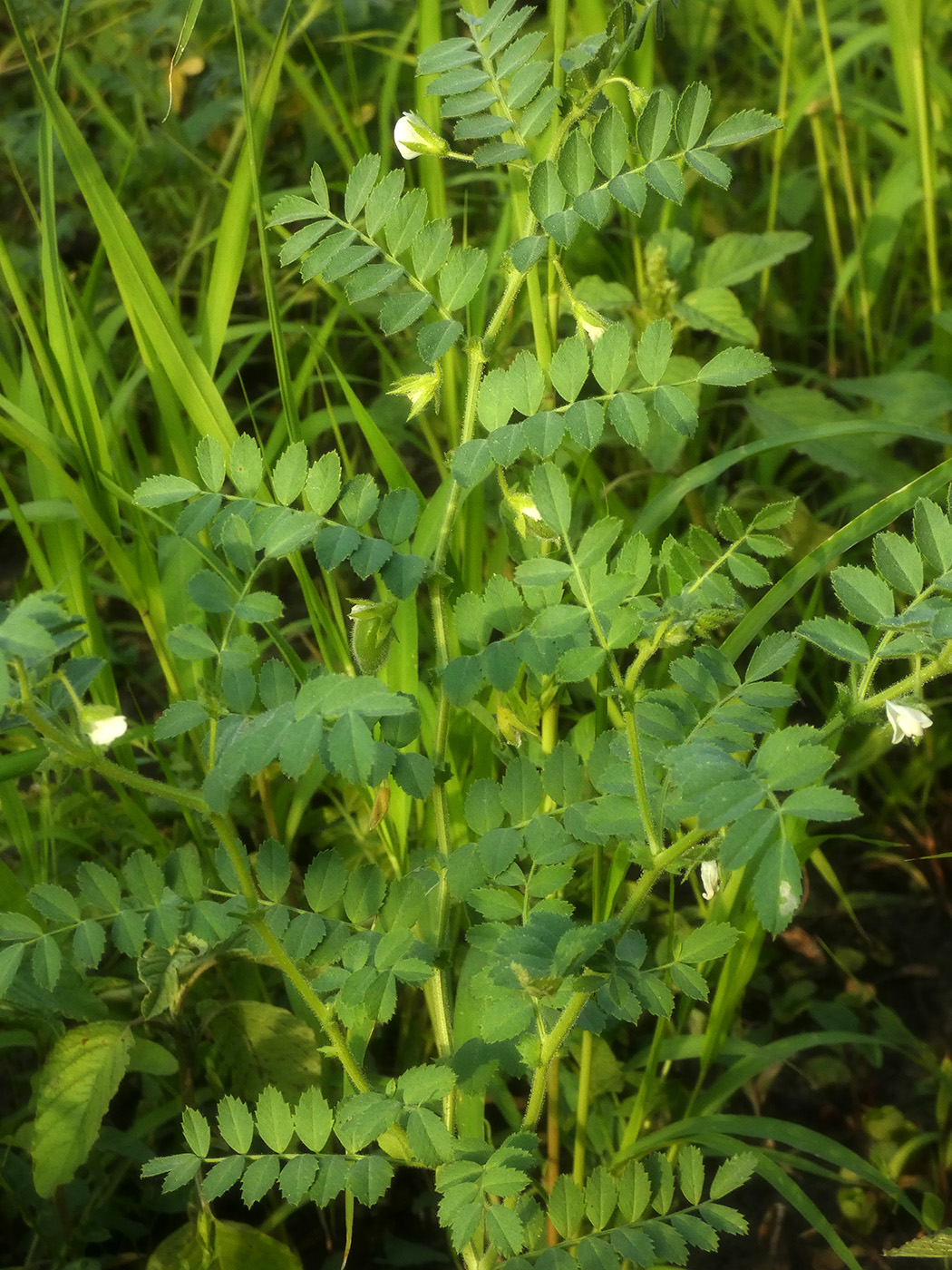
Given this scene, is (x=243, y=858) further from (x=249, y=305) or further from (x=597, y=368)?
(x=249, y=305)

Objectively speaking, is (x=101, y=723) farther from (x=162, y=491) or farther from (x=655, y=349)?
(x=655, y=349)

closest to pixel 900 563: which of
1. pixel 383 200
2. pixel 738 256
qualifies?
pixel 383 200

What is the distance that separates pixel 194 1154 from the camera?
0.94 metres

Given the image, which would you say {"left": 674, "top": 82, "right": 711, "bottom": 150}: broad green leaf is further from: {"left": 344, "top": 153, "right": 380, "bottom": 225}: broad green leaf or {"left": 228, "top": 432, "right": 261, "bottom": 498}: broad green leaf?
{"left": 228, "top": 432, "right": 261, "bottom": 498}: broad green leaf

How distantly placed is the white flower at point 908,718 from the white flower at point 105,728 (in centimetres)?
51

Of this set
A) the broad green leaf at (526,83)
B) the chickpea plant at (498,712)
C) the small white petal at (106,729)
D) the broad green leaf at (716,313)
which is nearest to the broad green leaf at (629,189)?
the chickpea plant at (498,712)

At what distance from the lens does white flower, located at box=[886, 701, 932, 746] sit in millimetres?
744

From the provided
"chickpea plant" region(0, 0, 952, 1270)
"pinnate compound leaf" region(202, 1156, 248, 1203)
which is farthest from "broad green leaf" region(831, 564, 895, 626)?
"pinnate compound leaf" region(202, 1156, 248, 1203)

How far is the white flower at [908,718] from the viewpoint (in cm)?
74

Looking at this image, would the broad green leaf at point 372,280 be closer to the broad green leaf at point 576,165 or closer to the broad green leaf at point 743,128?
the broad green leaf at point 576,165

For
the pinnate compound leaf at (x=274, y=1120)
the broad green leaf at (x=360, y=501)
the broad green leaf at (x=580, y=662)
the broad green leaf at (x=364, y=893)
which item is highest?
the broad green leaf at (x=360, y=501)

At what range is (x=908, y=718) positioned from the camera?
751mm

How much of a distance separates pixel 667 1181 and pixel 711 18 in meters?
2.13

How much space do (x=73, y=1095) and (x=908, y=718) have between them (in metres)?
0.82
